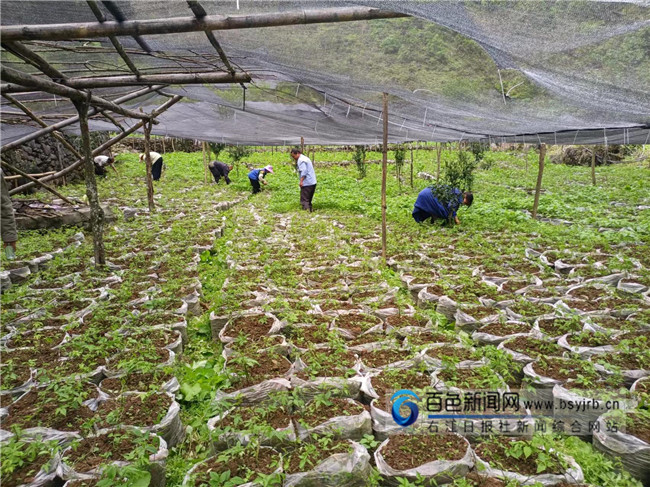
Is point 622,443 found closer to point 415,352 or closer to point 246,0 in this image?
point 415,352

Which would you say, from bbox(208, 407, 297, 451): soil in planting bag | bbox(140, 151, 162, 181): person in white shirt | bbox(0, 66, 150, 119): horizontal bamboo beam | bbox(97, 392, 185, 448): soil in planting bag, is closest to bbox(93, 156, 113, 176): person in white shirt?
bbox(140, 151, 162, 181): person in white shirt

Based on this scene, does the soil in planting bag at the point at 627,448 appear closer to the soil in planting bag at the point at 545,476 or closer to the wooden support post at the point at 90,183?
the soil in planting bag at the point at 545,476

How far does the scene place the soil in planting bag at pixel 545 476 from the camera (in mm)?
2127

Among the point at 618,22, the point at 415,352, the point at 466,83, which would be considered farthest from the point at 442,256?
the point at 618,22

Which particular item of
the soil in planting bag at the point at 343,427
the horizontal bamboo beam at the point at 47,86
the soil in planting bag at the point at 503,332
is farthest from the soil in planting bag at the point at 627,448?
the horizontal bamboo beam at the point at 47,86

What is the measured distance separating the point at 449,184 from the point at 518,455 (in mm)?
6543

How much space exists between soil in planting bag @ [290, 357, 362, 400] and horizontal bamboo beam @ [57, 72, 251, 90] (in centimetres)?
379

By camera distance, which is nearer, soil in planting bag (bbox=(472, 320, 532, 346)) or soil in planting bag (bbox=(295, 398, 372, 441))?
soil in planting bag (bbox=(295, 398, 372, 441))

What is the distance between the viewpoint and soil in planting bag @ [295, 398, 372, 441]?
8.24 ft

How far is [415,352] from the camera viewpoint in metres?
3.37

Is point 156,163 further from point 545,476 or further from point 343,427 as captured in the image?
point 545,476

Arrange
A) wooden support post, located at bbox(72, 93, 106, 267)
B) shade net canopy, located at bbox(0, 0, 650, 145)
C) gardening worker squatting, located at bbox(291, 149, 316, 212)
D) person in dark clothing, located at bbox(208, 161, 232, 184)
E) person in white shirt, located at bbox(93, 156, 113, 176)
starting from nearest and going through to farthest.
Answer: shade net canopy, located at bbox(0, 0, 650, 145), wooden support post, located at bbox(72, 93, 106, 267), gardening worker squatting, located at bbox(291, 149, 316, 212), person in white shirt, located at bbox(93, 156, 113, 176), person in dark clothing, located at bbox(208, 161, 232, 184)

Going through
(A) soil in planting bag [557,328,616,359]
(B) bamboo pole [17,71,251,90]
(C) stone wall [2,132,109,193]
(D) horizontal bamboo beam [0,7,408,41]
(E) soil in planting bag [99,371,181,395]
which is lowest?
(E) soil in planting bag [99,371,181,395]

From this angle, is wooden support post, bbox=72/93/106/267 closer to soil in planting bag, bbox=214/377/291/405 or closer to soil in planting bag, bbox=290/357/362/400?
soil in planting bag, bbox=214/377/291/405
